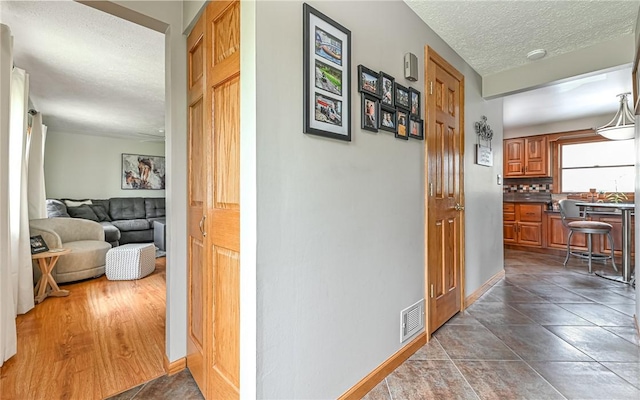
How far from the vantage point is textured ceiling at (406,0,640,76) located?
1.99 metres

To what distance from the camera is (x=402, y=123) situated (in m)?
1.88

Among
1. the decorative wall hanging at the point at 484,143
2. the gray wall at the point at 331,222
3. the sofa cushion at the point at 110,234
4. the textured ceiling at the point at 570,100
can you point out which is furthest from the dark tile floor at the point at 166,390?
the sofa cushion at the point at 110,234

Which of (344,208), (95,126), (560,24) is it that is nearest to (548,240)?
(560,24)

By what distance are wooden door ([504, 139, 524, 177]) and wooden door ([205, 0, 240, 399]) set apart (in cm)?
615

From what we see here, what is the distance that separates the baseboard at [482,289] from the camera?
9.23ft

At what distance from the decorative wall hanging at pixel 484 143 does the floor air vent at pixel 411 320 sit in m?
1.75

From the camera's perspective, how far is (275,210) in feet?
3.82

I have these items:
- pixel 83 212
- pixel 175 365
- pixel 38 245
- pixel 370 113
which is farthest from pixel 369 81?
pixel 83 212

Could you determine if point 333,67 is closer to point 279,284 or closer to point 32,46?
point 279,284

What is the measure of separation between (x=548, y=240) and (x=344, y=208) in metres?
5.50

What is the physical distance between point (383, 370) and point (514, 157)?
571cm

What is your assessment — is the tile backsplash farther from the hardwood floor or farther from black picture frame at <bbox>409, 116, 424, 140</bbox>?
the hardwood floor

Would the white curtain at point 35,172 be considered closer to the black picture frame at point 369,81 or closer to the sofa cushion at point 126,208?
the sofa cushion at point 126,208

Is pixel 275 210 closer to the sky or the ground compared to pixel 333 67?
closer to the ground
